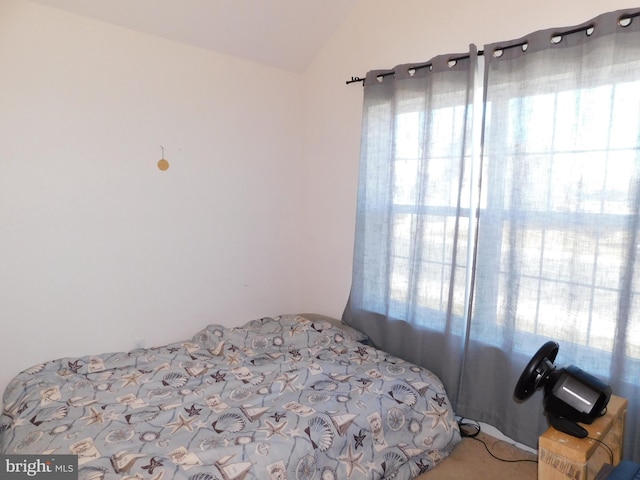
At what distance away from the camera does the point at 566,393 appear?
1396 mm

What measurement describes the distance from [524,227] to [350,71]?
5.24 ft

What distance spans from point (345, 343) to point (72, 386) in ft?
4.90

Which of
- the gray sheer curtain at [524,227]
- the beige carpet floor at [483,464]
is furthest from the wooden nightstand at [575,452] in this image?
the beige carpet floor at [483,464]

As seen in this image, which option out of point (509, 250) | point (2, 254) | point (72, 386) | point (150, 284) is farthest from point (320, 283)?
point (2, 254)

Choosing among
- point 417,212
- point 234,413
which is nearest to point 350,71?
point 417,212

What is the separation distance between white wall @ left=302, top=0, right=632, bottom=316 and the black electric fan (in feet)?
5.00

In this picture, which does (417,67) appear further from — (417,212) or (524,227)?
(524,227)

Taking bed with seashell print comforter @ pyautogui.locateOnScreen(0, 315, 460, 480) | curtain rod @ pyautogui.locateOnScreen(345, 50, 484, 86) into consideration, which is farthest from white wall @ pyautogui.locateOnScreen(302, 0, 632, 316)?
bed with seashell print comforter @ pyautogui.locateOnScreen(0, 315, 460, 480)

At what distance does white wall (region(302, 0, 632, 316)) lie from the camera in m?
2.11

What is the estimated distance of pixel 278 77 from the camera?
10.1 feet

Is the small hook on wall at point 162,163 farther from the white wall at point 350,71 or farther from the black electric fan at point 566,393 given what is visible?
the black electric fan at point 566,393

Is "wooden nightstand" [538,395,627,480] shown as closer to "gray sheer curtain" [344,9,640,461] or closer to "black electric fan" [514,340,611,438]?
"black electric fan" [514,340,611,438]

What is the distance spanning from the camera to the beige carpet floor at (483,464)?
1981 mm

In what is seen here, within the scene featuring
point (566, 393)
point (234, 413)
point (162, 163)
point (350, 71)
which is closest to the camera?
point (566, 393)
